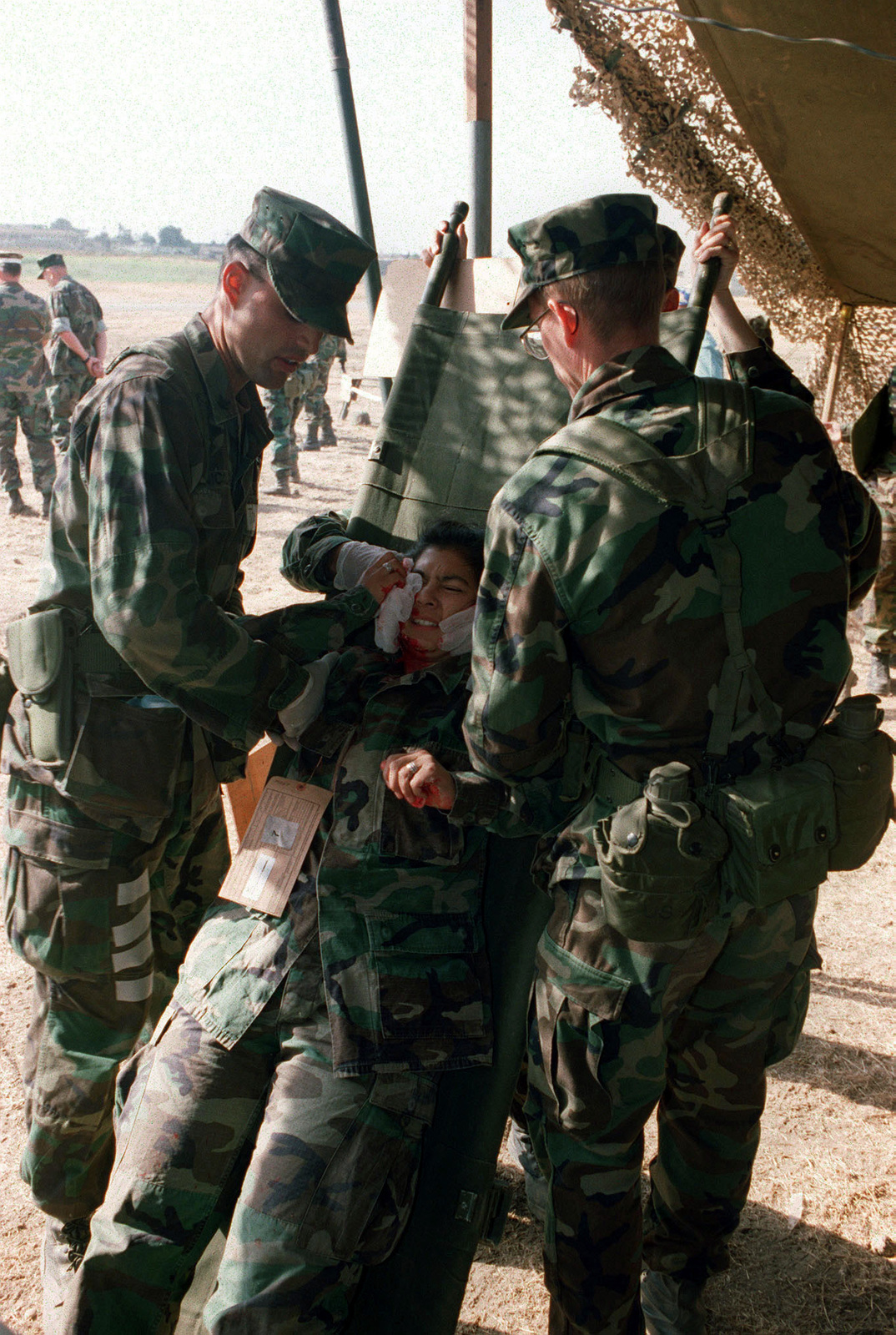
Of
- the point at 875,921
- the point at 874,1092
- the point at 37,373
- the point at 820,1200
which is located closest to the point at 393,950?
the point at 820,1200

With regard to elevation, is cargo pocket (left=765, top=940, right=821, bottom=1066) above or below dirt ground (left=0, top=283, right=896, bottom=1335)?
above

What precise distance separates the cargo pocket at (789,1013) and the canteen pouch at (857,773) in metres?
0.24

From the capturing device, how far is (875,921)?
398 cm

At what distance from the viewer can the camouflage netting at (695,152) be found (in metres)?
3.10

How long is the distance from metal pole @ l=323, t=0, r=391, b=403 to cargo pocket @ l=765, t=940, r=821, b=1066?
249 cm

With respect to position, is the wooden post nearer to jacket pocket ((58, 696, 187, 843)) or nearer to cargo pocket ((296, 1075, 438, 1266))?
jacket pocket ((58, 696, 187, 843))

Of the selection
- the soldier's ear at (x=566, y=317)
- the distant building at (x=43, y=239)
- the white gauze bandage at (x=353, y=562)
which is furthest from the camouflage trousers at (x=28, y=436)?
the distant building at (x=43, y=239)

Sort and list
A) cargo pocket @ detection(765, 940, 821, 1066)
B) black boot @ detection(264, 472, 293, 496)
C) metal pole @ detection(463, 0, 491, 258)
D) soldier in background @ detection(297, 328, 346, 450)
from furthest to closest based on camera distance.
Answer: soldier in background @ detection(297, 328, 346, 450)
black boot @ detection(264, 472, 293, 496)
metal pole @ detection(463, 0, 491, 258)
cargo pocket @ detection(765, 940, 821, 1066)

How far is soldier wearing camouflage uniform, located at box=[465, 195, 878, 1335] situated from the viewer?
5.66ft

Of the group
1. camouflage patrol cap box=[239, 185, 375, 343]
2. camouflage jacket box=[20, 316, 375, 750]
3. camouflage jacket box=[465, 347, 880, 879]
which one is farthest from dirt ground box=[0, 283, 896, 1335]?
camouflage patrol cap box=[239, 185, 375, 343]

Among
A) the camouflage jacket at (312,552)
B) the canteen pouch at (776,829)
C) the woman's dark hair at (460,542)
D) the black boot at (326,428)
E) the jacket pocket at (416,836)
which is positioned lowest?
the black boot at (326,428)

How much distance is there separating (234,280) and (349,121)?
5.80ft

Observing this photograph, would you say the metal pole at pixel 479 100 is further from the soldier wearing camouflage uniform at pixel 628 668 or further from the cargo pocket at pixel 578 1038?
the cargo pocket at pixel 578 1038

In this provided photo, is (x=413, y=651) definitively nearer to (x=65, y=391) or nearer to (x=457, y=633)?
(x=457, y=633)
